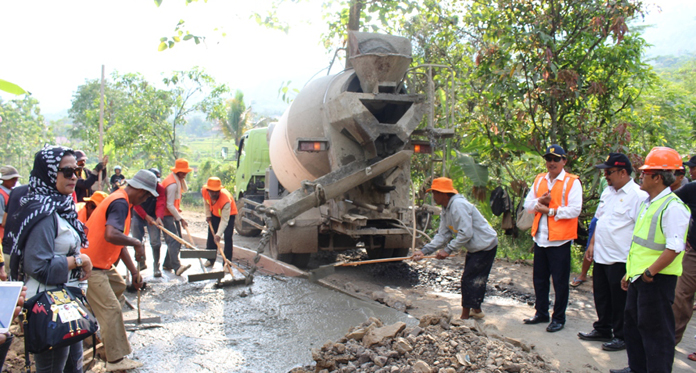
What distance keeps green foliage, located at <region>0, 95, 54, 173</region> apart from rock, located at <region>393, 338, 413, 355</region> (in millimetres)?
27341

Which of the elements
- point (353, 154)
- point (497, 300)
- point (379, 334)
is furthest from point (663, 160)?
point (353, 154)

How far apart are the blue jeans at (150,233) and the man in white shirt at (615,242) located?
5.46 metres

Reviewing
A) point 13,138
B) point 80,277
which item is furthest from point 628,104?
point 13,138

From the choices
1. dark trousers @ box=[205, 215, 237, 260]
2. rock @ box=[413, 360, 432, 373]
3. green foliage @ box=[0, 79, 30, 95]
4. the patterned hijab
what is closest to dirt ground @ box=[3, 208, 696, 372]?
rock @ box=[413, 360, 432, 373]

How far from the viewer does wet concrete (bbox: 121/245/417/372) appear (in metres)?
3.89

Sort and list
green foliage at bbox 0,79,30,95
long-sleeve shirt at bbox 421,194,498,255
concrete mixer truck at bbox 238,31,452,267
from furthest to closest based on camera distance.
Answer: concrete mixer truck at bbox 238,31,452,267
long-sleeve shirt at bbox 421,194,498,255
green foliage at bbox 0,79,30,95

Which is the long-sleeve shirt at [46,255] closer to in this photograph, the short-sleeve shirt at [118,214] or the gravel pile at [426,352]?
the short-sleeve shirt at [118,214]

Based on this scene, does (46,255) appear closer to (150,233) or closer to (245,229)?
(150,233)

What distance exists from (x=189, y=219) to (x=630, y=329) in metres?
13.0

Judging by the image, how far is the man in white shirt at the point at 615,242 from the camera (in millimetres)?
4109

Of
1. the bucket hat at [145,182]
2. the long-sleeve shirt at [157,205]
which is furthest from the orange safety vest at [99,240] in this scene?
the long-sleeve shirt at [157,205]

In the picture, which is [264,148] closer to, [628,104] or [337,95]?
[337,95]

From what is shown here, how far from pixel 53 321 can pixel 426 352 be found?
2285 mm

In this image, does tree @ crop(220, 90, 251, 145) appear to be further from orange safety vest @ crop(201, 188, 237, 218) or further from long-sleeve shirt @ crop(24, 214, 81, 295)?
long-sleeve shirt @ crop(24, 214, 81, 295)
